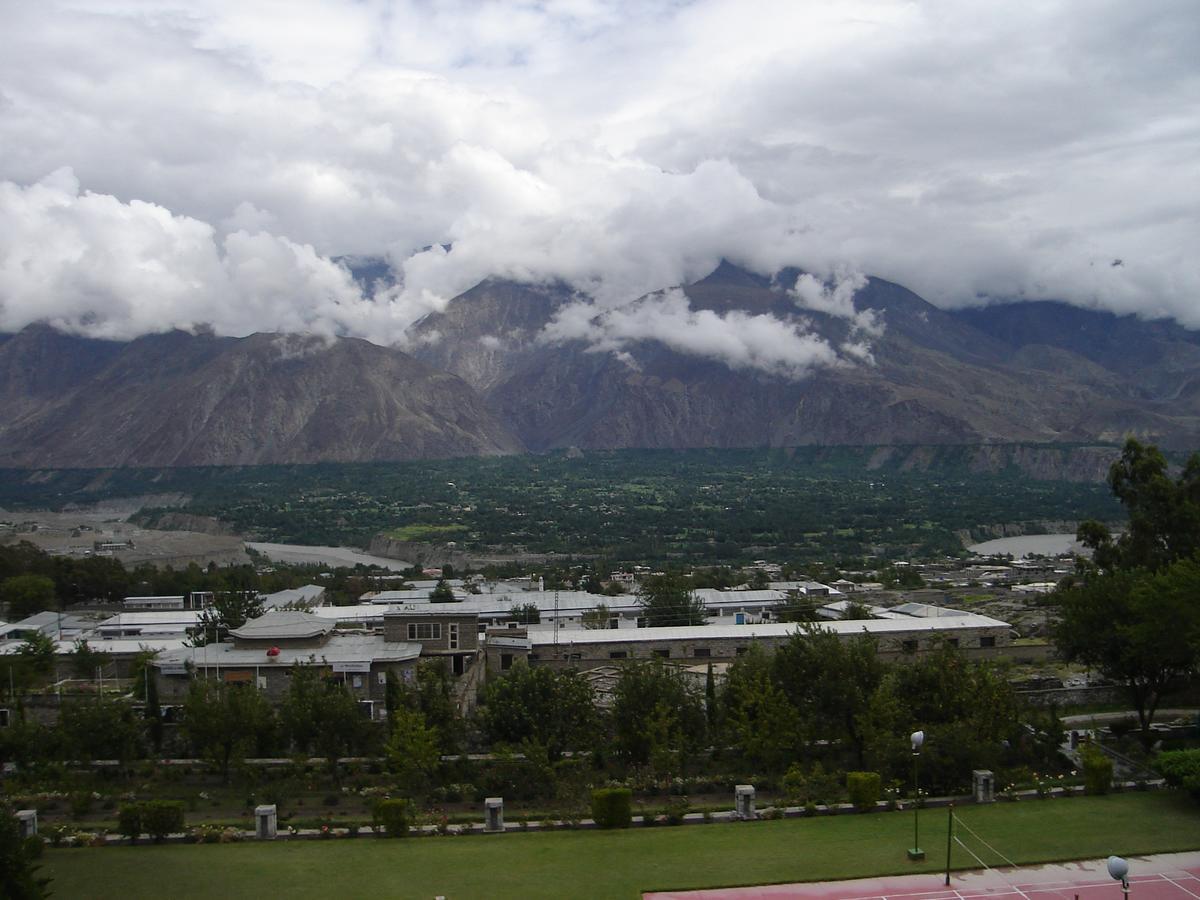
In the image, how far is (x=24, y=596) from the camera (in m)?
57.7

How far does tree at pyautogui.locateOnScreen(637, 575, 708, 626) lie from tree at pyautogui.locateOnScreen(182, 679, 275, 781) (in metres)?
23.9

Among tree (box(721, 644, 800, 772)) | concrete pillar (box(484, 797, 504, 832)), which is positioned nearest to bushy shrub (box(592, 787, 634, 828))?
concrete pillar (box(484, 797, 504, 832))

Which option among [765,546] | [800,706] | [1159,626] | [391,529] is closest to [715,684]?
[800,706]

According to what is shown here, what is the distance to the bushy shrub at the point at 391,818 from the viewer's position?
24.7m

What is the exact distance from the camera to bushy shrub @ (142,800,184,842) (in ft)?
80.2

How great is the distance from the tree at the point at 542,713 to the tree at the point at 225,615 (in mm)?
16207

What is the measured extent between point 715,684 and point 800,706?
17.0 ft

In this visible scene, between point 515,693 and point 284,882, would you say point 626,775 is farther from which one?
point 284,882

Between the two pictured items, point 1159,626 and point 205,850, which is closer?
point 205,850

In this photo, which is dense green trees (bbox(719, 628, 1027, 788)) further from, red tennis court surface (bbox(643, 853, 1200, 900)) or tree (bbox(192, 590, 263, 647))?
tree (bbox(192, 590, 263, 647))

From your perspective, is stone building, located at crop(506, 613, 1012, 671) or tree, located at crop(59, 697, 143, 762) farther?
stone building, located at crop(506, 613, 1012, 671)

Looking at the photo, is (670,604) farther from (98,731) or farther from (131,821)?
(131,821)

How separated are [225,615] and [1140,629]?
34330 mm

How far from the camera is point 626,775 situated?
95.7 feet
